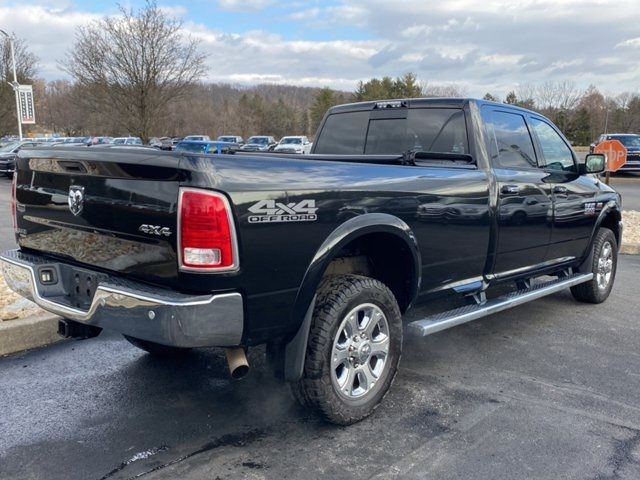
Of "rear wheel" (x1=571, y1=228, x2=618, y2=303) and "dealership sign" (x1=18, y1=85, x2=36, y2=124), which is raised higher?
"dealership sign" (x1=18, y1=85, x2=36, y2=124)

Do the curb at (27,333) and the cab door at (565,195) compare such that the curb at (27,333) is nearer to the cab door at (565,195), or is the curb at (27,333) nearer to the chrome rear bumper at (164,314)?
the chrome rear bumper at (164,314)

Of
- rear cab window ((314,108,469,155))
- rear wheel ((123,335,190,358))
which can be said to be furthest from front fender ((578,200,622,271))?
rear wheel ((123,335,190,358))

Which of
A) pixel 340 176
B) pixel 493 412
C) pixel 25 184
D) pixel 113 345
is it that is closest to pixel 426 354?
pixel 493 412

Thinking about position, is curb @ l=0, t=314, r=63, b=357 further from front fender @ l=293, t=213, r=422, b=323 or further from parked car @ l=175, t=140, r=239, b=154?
front fender @ l=293, t=213, r=422, b=323

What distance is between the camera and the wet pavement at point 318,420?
3.04 metres

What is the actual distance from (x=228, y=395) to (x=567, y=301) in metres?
4.16

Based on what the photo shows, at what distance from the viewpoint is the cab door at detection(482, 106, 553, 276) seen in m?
4.59

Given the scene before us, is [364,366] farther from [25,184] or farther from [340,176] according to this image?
[25,184]

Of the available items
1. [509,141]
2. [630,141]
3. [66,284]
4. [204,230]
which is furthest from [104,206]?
[630,141]

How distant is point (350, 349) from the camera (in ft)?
11.4

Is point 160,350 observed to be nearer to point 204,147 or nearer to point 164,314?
point 164,314

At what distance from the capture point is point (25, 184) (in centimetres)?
366

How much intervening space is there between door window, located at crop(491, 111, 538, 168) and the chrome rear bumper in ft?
8.87

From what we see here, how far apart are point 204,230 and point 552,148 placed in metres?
4.00
